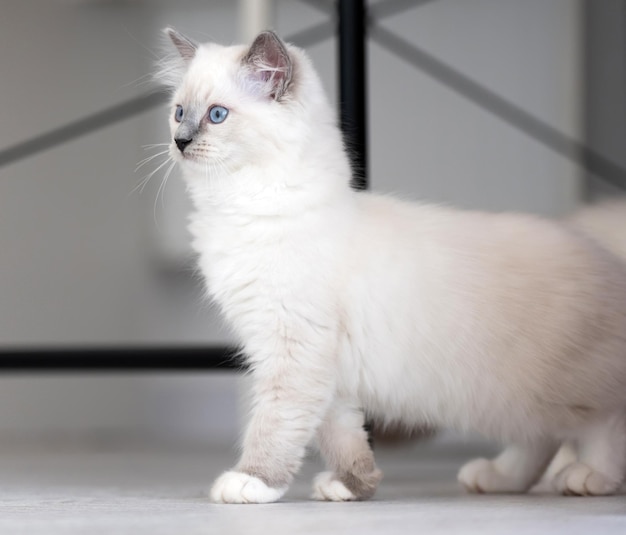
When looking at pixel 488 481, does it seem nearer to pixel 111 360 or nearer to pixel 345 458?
pixel 345 458

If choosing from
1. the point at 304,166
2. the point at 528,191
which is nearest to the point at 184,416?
the point at 528,191

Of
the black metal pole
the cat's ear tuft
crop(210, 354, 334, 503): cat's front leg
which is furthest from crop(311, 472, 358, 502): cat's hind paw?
the black metal pole

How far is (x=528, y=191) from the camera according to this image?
3.90 m

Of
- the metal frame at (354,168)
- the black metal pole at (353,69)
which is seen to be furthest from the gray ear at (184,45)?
the black metal pole at (353,69)

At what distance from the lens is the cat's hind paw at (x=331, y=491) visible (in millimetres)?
1663

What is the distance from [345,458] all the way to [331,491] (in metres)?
0.06

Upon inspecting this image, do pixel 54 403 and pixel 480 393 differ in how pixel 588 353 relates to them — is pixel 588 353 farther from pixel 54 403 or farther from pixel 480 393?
pixel 54 403

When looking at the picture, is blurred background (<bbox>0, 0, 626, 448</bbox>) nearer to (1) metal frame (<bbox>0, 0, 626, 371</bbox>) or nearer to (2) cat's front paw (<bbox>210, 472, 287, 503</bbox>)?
(1) metal frame (<bbox>0, 0, 626, 371</bbox>)

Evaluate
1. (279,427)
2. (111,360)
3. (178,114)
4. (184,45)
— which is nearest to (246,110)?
(178,114)

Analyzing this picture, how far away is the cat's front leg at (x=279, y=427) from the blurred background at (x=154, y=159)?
222cm

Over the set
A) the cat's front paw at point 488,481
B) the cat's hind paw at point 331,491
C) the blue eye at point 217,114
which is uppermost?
the blue eye at point 217,114

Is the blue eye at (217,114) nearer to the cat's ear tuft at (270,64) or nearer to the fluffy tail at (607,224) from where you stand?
the cat's ear tuft at (270,64)

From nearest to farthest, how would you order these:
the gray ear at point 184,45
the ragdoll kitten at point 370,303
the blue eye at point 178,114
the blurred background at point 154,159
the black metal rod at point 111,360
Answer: the ragdoll kitten at point 370,303
the blue eye at point 178,114
the gray ear at point 184,45
the black metal rod at point 111,360
the blurred background at point 154,159

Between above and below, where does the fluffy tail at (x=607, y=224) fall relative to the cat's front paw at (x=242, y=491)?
above
